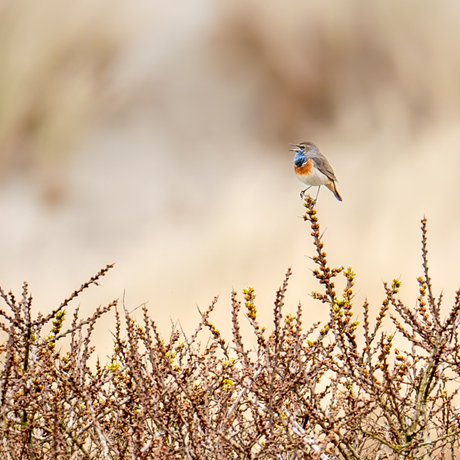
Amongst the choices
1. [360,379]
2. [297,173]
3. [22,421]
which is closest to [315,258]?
[360,379]

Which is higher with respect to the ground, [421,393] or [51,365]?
[51,365]

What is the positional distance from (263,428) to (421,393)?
2.10 ft

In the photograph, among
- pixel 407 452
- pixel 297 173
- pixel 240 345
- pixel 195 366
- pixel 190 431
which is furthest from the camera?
pixel 297 173

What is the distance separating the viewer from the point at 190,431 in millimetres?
1736

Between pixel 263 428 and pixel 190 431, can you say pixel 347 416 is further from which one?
Result: pixel 190 431

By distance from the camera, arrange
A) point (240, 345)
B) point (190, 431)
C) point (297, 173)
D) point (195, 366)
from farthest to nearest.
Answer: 1. point (297, 173)
2. point (195, 366)
3. point (240, 345)
4. point (190, 431)

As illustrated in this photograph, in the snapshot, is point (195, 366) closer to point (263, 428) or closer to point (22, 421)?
point (22, 421)

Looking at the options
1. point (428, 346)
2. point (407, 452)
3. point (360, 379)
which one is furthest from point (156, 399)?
point (428, 346)

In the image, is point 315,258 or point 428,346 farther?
point 428,346

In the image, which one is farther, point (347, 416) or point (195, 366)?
point (195, 366)

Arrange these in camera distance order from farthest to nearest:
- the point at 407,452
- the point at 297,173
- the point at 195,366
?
the point at 297,173 → the point at 195,366 → the point at 407,452

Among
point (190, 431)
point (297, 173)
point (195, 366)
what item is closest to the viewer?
point (190, 431)

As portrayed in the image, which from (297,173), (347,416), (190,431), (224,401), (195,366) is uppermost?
(297,173)

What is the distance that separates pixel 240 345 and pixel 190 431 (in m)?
0.57
